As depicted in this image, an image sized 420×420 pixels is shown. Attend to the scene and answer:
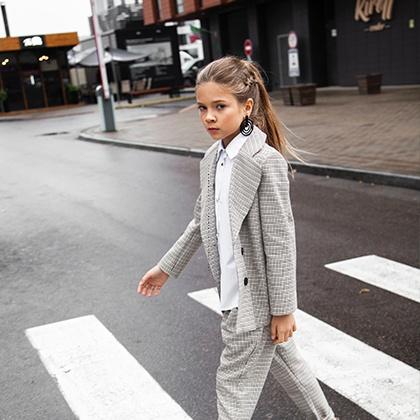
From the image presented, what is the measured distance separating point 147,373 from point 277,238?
1.80 meters

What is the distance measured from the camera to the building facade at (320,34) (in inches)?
972

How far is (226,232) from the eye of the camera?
100 inches

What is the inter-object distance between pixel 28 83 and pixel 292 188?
36551 mm

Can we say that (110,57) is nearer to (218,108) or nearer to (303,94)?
(303,94)

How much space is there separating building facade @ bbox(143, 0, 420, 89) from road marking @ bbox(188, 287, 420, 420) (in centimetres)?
2200

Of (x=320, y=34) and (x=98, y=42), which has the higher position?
(x=98, y=42)

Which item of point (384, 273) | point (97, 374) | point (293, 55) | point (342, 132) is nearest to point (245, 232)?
point (97, 374)

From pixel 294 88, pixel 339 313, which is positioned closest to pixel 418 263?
pixel 339 313

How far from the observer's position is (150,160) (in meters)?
14.1

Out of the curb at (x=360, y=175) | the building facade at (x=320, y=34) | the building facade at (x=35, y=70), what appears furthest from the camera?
the building facade at (x=35, y=70)

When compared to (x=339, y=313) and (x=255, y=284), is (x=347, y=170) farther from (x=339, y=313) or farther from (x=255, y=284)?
(x=255, y=284)

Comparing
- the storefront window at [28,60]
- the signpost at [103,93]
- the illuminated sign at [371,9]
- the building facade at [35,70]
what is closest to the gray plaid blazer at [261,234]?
the signpost at [103,93]

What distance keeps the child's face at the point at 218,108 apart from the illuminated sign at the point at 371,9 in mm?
24001

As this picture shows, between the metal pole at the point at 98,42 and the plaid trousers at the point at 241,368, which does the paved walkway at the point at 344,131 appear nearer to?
the metal pole at the point at 98,42
